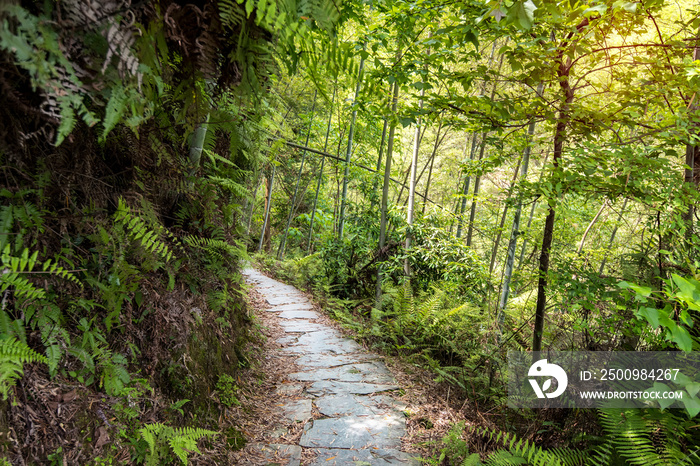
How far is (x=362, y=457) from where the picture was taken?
2.90 meters

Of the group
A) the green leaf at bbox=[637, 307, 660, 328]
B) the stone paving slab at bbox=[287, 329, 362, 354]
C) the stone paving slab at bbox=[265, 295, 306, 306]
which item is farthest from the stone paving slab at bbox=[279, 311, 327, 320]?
the green leaf at bbox=[637, 307, 660, 328]

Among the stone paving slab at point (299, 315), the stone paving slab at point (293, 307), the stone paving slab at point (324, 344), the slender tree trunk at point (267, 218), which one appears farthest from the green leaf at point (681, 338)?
the slender tree trunk at point (267, 218)

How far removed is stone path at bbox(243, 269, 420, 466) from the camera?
298 cm

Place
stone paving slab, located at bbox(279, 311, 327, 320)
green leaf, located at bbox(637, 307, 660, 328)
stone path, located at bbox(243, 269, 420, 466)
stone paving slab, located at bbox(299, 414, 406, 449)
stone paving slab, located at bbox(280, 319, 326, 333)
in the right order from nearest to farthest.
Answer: green leaf, located at bbox(637, 307, 660, 328) < stone path, located at bbox(243, 269, 420, 466) < stone paving slab, located at bbox(299, 414, 406, 449) < stone paving slab, located at bbox(280, 319, 326, 333) < stone paving slab, located at bbox(279, 311, 327, 320)

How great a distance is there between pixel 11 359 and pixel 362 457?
2.46 metres

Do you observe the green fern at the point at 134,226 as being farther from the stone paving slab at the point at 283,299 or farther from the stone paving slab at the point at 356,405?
the stone paving slab at the point at 283,299

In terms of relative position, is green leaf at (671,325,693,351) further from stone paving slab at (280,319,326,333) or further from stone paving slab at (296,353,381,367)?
stone paving slab at (280,319,326,333)

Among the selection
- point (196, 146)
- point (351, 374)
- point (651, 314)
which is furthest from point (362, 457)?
point (196, 146)

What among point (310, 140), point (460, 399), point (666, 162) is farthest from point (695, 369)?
point (310, 140)

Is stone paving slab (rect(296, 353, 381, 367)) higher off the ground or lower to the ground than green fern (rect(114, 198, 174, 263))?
lower

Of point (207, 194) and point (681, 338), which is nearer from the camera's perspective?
point (681, 338)

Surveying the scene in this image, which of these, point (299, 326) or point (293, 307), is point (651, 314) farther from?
point (293, 307)

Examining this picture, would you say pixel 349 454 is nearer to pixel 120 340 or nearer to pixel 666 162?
pixel 120 340

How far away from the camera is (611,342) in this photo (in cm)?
334
